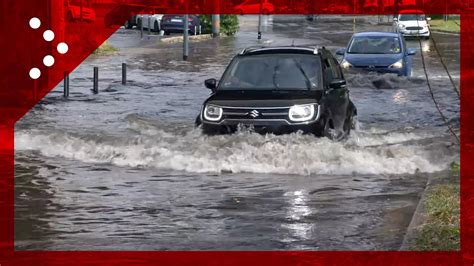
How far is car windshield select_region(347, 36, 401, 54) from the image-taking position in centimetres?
3025

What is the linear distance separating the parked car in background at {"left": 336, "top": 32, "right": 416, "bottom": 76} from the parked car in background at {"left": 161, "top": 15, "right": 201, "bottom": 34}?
29.0m

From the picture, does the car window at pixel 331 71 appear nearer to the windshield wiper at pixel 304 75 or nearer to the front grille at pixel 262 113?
the windshield wiper at pixel 304 75

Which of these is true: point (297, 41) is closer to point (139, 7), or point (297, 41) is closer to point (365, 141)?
point (139, 7)

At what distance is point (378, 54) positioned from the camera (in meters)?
29.9

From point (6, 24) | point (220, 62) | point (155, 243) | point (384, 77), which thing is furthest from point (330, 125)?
point (220, 62)

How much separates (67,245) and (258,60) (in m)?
8.13

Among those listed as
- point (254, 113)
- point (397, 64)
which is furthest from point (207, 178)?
point (397, 64)

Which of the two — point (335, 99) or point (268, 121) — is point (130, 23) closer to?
point (335, 99)

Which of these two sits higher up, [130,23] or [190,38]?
[190,38]

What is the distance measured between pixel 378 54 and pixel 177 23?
3105 centimetres

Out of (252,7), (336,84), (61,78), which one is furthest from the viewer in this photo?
(252,7)

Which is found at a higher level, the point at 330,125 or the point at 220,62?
the point at 330,125

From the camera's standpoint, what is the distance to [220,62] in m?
41.4

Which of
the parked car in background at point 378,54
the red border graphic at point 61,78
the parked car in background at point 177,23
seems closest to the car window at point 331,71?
the red border graphic at point 61,78
